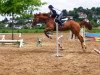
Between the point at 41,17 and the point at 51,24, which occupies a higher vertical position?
the point at 41,17

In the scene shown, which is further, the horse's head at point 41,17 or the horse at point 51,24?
the horse's head at point 41,17

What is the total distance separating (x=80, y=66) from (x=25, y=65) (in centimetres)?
184

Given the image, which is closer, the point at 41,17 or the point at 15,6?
the point at 41,17

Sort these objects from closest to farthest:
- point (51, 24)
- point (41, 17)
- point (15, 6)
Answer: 1. point (51, 24)
2. point (41, 17)
3. point (15, 6)

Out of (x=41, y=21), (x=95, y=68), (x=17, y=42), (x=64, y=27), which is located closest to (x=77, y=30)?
(x=64, y=27)

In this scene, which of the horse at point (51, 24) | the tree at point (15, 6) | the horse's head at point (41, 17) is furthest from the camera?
the tree at point (15, 6)

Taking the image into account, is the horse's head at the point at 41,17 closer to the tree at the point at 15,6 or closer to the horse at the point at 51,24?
the horse at the point at 51,24

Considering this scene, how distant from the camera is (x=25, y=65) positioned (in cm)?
1310

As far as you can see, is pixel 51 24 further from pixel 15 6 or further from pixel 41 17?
pixel 15 6

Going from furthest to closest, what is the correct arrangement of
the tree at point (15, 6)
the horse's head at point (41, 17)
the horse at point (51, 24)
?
the tree at point (15, 6) < the horse's head at point (41, 17) < the horse at point (51, 24)

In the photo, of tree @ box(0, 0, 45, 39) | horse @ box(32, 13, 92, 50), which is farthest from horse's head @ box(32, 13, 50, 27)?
tree @ box(0, 0, 45, 39)

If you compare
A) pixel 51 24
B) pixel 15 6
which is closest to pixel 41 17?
pixel 51 24

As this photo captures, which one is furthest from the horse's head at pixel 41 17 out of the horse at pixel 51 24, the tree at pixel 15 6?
the tree at pixel 15 6

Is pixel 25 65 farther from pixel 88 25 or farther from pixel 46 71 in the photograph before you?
pixel 88 25
